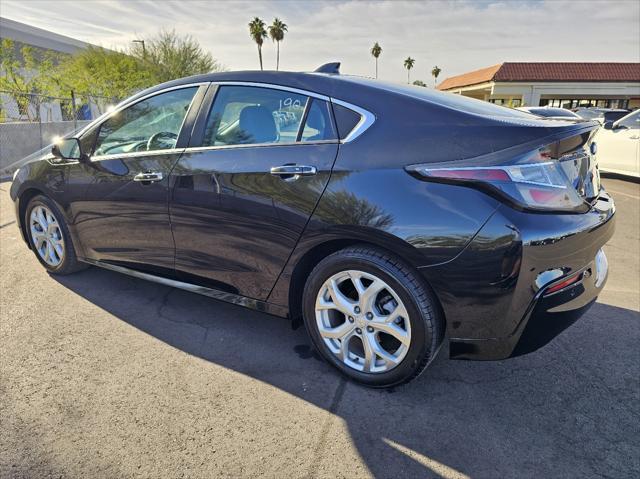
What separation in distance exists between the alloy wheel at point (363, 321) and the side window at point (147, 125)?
5.01 ft

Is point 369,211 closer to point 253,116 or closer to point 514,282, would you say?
point 514,282

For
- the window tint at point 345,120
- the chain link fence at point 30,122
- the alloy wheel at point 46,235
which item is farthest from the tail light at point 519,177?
the chain link fence at point 30,122

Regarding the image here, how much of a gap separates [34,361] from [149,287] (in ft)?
3.89

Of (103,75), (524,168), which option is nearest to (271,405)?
(524,168)

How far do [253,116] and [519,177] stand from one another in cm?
157

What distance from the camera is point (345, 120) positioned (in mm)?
2395

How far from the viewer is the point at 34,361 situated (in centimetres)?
276

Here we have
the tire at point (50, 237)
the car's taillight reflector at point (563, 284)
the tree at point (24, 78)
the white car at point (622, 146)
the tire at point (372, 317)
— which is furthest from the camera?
the tree at point (24, 78)

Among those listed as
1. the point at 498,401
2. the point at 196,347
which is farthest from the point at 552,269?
the point at 196,347

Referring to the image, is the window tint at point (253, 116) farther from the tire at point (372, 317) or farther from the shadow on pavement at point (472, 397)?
the shadow on pavement at point (472, 397)

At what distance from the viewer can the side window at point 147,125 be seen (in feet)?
10.1

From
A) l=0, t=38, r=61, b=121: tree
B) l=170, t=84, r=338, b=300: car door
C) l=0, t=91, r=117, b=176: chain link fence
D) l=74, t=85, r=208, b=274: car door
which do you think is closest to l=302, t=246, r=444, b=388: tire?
l=170, t=84, r=338, b=300: car door

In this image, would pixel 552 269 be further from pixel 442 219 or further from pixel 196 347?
pixel 196 347

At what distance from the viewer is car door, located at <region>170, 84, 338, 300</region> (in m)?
2.46
